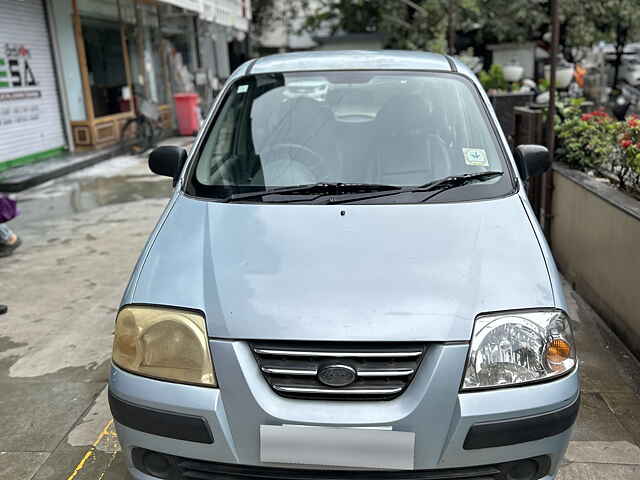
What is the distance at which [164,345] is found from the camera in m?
2.03

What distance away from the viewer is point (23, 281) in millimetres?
5055

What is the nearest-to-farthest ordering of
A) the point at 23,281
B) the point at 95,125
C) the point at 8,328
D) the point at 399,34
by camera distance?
the point at 8,328 < the point at 23,281 < the point at 95,125 < the point at 399,34

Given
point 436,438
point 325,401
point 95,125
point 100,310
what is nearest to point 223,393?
point 325,401

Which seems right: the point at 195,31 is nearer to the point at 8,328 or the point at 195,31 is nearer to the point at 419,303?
the point at 8,328

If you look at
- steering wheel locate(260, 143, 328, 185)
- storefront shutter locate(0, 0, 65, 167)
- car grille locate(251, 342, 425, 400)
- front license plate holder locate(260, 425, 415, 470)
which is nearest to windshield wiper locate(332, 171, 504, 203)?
steering wheel locate(260, 143, 328, 185)

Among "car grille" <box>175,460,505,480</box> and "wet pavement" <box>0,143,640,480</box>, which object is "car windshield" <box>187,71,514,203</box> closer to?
"car grille" <box>175,460,505,480</box>

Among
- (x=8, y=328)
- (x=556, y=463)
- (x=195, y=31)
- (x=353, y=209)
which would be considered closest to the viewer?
(x=556, y=463)

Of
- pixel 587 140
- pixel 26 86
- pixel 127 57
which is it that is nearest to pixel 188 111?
pixel 127 57

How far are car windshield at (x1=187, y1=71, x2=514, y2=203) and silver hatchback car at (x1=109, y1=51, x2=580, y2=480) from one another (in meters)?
0.22

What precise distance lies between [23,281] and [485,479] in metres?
4.32

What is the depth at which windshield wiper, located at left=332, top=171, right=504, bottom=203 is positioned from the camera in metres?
2.57

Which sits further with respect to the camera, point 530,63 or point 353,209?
point 530,63

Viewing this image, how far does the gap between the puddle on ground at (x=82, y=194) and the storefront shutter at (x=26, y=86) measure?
1.28m

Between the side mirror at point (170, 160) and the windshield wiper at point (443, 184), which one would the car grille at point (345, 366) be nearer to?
the windshield wiper at point (443, 184)
